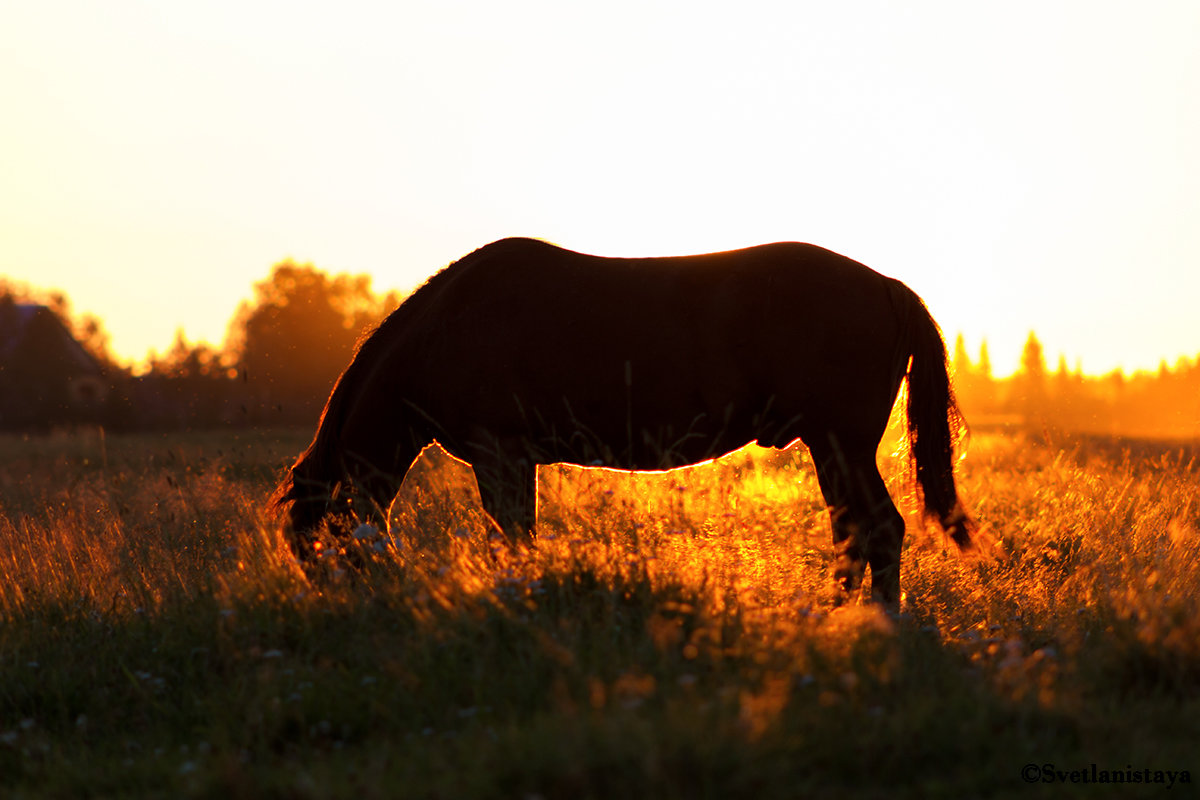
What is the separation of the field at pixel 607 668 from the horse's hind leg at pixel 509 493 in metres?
0.24

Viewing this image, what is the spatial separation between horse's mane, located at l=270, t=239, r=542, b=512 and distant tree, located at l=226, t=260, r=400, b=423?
74.2 feet

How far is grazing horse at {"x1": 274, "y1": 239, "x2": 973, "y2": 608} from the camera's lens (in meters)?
5.17

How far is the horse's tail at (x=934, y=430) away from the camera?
5566 millimetres

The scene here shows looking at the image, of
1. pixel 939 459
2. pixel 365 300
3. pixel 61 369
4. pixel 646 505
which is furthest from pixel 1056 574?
pixel 365 300

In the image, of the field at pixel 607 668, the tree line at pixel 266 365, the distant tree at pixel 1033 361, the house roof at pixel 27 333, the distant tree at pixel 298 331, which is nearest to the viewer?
the field at pixel 607 668

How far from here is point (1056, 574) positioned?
19.4 ft

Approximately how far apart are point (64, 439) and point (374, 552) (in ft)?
70.8

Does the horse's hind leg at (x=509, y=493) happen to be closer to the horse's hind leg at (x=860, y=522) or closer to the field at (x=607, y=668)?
the field at (x=607, y=668)

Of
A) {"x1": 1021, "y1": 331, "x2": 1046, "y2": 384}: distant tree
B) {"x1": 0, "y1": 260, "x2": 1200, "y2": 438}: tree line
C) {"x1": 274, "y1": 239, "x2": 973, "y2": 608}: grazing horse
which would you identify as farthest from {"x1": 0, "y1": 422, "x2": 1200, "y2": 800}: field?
{"x1": 1021, "y1": 331, "x2": 1046, "y2": 384}: distant tree

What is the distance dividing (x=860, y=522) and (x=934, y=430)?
3.18 feet

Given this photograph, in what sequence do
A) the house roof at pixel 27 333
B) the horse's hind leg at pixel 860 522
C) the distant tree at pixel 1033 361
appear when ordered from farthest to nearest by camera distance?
the distant tree at pixel 1033 361 → the house roof at pixel 27 333 → the horse's hind leg at pixel 860 522

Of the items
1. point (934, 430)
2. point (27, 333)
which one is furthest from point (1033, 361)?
point (934, 430)

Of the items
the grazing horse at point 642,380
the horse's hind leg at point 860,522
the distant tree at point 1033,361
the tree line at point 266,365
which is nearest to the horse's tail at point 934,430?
the grazing horse at point 642,380

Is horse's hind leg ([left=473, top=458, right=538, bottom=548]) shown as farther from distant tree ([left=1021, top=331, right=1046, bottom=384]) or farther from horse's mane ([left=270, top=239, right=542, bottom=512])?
distant tree ([left=1021, top=331, right=1046, bottom=384])
